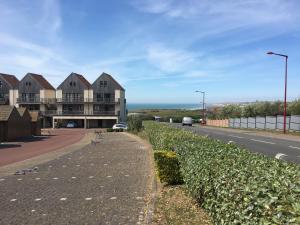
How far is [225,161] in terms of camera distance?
624 cm

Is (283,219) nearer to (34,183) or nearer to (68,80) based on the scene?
(34,183)

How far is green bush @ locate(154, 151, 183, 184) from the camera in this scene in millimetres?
10508

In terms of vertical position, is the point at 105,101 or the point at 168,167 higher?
the point at 105,101

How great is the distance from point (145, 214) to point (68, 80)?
83343 mm

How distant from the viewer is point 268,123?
166 feet

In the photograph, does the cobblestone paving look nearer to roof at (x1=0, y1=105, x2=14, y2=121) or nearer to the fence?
the fence

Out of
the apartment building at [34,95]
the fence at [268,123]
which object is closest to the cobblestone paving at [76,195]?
the fence at [268,123]

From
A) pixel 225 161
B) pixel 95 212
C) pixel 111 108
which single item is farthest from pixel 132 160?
pixel 111 108

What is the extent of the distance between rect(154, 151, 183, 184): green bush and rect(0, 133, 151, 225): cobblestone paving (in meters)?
0.71

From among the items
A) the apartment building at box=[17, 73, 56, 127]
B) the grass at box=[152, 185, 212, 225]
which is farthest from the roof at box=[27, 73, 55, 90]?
the grass at box=[152, 185, 212, 225]

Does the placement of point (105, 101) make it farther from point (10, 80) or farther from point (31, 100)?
point (10, 80)

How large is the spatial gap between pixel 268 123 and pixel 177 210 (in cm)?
4502

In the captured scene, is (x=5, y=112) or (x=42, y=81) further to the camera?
(x=42, y=81)

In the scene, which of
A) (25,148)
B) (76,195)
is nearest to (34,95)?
(25,148)
